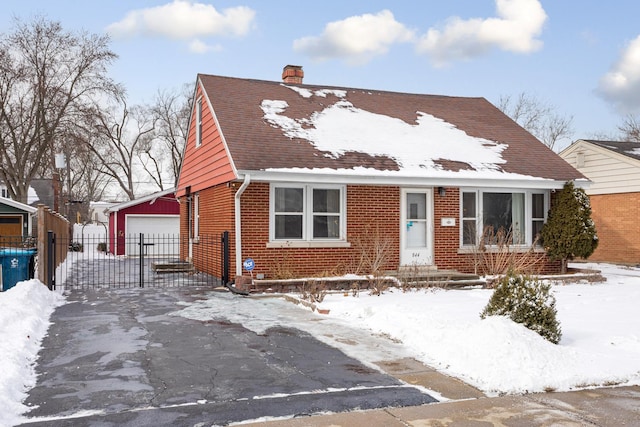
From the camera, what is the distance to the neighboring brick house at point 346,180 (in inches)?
595

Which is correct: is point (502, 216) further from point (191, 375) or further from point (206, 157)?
point (191, 375)

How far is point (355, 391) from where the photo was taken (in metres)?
6.19

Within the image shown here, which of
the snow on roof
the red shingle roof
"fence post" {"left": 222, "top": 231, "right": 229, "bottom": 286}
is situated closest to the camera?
"fence post" {"left": 222, "top": 231, "right": 229, "bottom": 286}

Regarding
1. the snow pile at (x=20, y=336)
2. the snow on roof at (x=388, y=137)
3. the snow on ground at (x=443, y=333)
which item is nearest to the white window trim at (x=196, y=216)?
the snow on roof at (x=388, y=137)

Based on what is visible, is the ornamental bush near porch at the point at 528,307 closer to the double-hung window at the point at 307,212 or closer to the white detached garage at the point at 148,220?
the double-hung window at the point at 307,212

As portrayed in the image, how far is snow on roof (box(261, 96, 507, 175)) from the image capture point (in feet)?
54.7

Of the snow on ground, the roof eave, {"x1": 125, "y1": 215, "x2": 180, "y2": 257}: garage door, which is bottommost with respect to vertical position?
the snow on ground

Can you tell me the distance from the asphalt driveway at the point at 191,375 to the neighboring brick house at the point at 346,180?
4961 millimetres

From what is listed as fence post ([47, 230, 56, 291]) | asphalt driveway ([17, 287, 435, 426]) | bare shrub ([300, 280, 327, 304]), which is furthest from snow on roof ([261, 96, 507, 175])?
asphalt driveway ([17, 287, 435, 426])

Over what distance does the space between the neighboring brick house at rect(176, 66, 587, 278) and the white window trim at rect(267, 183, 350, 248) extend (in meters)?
0.03

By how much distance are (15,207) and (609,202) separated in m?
31.0

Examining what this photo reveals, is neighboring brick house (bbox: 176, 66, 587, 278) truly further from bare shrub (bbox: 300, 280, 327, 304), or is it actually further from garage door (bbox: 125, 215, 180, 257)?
garage door (bbox: 125, 215, 180, 257)

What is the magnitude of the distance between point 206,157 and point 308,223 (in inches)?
185

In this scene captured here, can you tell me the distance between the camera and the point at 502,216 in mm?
17531
